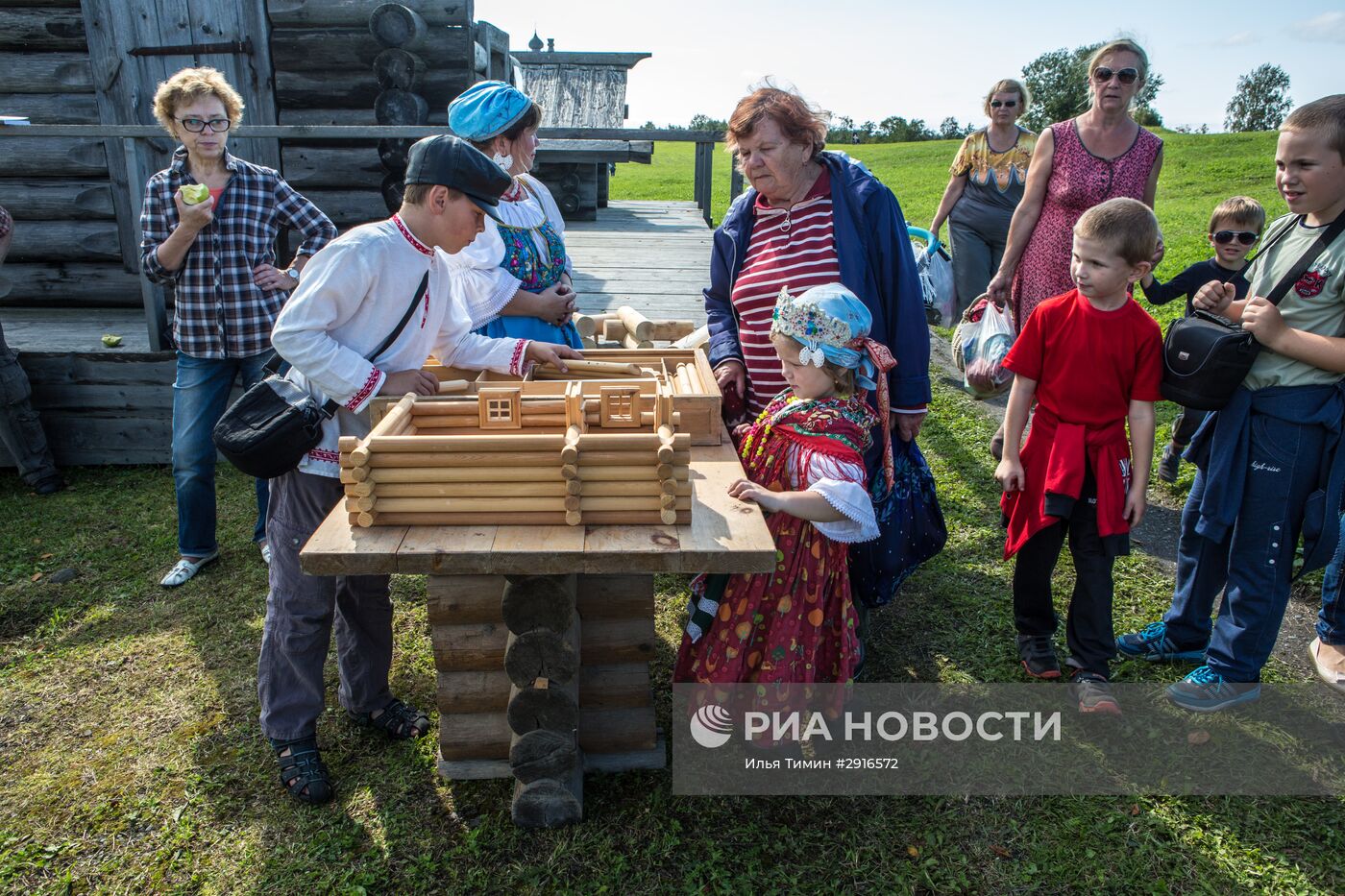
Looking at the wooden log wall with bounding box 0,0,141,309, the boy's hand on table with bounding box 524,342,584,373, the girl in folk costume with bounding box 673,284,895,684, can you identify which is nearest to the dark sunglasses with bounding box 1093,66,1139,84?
the girl in folk costume with bounding box 673,284,895,684

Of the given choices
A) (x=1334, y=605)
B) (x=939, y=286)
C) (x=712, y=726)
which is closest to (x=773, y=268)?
(x=712, y=726)

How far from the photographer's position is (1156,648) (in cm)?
365

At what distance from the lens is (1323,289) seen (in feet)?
9.23

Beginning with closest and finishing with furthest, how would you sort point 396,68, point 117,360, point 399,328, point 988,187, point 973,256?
point 399,328 < point 117,360 < point 988,187 < point 973,256 < point 396,68

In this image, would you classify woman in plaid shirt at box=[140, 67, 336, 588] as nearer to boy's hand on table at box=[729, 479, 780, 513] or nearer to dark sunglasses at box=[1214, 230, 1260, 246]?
boy's hand on table at box=[729, 479, 780, 513]

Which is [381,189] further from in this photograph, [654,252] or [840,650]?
[840,650]

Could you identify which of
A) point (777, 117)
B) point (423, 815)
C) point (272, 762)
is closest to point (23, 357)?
point (272, 762)

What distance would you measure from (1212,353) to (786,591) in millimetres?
1548

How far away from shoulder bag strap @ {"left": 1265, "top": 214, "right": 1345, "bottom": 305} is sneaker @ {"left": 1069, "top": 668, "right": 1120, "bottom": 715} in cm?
142

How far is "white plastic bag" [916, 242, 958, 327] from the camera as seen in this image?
Result: 6.24 m

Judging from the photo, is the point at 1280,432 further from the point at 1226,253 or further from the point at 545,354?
the point at 545,354

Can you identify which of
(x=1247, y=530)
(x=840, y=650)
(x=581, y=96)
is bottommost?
(x=840, y=650)

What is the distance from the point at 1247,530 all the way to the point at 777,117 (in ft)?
6.84

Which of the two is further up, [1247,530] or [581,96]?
[581,96]
